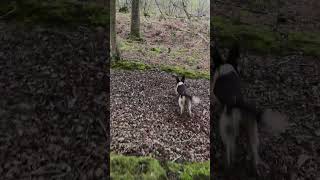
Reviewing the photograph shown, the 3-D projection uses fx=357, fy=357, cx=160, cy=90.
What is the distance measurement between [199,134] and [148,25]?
12.2 m

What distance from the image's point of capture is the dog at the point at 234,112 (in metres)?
4.23

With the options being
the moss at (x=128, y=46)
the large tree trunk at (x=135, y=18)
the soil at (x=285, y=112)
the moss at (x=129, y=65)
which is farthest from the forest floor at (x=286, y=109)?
the large tree trunk at (x=135, y=18)

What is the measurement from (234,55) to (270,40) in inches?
18.6

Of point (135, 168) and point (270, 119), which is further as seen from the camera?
point (135, 168)

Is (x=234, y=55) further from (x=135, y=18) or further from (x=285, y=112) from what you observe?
(x=135, y=18)

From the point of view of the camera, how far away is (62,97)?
3.94m

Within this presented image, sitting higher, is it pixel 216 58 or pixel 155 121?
pixel 216 58

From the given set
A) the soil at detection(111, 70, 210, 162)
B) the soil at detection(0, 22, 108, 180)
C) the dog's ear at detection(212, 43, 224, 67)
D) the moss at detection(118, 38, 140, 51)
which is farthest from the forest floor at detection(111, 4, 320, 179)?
the moss at detection(118, 38, 140, 51)

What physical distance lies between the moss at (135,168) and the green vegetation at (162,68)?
258 inches

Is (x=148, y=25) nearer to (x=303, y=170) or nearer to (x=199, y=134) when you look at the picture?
(x=199, y=134)

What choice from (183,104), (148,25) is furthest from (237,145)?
(148,25)

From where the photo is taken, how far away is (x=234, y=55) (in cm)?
441

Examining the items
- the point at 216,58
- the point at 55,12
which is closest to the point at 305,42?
the point at 216,58

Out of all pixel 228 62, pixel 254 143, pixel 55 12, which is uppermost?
pixel 55 12
